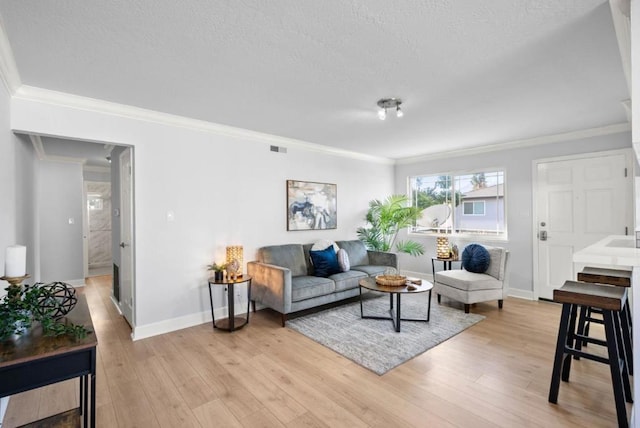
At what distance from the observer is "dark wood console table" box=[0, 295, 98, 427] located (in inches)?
49.0

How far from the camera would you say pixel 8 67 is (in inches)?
86.6

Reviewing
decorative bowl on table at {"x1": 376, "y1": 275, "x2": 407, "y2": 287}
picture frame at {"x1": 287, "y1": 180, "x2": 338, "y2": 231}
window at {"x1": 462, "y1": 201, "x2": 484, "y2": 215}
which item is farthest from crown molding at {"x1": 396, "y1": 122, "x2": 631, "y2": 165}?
decorative bowl on table at {"x1": 376, "y1": 275, "x2": 407, "y2": 287}

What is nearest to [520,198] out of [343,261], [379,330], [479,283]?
[479,283]

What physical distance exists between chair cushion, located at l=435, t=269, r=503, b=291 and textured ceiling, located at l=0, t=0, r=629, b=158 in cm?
198

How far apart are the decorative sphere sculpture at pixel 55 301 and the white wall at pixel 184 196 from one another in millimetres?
1481

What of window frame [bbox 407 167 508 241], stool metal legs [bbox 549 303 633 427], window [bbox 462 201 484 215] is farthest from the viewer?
window [bbox 462 201 484 215]

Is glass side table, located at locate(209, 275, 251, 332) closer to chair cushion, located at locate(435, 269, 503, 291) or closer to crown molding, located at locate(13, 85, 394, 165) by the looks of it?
crown molding, located at locate(13, 85, 394, 165)

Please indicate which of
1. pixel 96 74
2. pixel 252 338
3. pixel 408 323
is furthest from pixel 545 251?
pixel 96 74

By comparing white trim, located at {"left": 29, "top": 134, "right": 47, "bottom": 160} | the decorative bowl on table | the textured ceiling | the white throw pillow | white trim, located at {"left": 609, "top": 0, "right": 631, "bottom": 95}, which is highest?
the textured ceiling

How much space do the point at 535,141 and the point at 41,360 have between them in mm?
5570

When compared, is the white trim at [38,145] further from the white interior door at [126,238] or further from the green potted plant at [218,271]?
the green potted plant at [218,271]

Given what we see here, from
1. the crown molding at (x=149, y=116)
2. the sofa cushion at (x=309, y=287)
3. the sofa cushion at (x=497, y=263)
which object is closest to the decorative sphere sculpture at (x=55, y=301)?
the crown molding at (x=149, y=116)

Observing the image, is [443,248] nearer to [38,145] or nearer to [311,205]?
[311,205]

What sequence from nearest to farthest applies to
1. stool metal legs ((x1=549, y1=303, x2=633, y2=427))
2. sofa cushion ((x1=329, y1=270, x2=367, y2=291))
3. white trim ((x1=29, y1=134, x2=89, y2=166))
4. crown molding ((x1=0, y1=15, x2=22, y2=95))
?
stool metal legs ((x1=549, y1=303, x2=633, y2=427)), crown molding ((x1=0, y1=15, x2=22, y2=95)), sofa cushion ((x1=329, y1=270, x2=367, y2=291)), white trim ((x1=29, y1=134, x2=89, y2=166))
